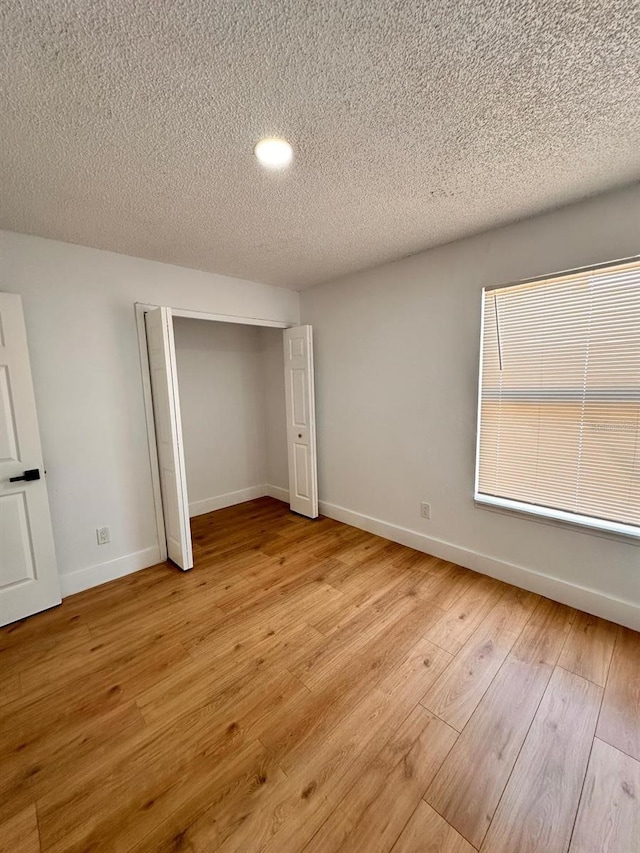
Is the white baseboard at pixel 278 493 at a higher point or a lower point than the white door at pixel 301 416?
lower

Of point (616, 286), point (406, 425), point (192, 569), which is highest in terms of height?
point (616, 286)

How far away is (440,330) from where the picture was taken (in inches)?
103

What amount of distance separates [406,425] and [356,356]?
33.5 inches

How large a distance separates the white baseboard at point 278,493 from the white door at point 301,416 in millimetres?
519

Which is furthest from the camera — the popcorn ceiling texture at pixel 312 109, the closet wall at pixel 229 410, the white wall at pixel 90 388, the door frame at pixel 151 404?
the closet wall at pixel 229 410

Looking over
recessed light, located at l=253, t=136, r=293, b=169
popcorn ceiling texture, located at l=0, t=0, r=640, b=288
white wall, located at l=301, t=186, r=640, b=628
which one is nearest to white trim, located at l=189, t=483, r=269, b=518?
white wall, located at l=301, t=186, r=640, b=628

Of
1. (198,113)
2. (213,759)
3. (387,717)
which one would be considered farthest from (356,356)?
(213,759)

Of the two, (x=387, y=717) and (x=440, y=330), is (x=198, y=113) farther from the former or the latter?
(x=387, y=717)

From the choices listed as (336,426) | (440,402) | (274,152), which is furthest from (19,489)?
(440,402)

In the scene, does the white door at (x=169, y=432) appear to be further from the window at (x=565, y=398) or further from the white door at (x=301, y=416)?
the window at (x=565, y=398)

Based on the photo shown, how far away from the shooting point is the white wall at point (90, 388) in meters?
2.26

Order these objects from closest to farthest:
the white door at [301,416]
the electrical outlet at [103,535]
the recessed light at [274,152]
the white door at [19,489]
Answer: the recessed light at [274,152], the white door at [19,489], the electrical outlet at [103,535], the white door at [301,416]

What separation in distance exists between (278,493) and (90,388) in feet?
8.59

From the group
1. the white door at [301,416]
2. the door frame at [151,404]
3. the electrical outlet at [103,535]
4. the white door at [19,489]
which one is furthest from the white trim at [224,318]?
the electrical outlet at [103,535]
